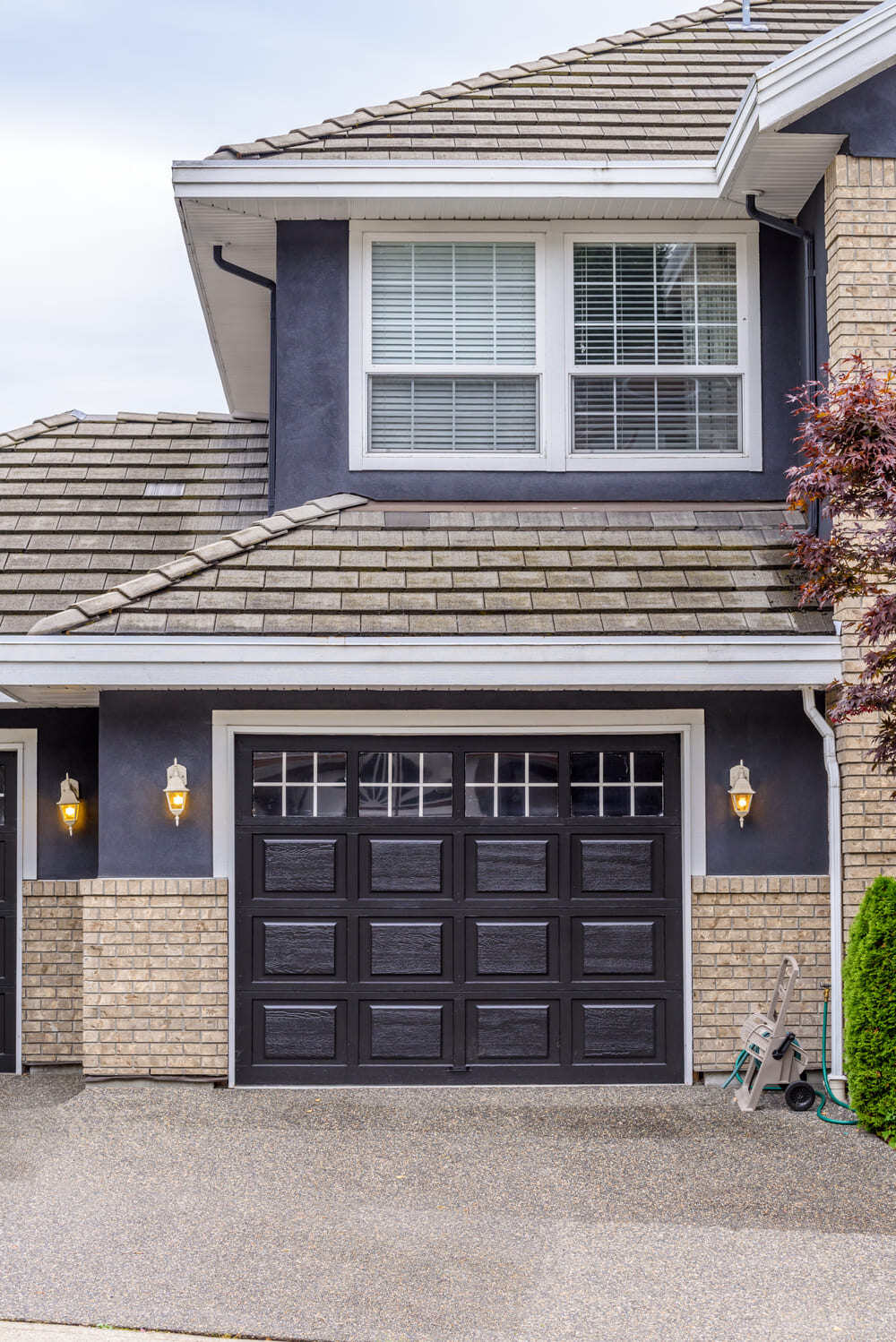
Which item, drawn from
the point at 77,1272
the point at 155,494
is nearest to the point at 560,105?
the point at 155,494

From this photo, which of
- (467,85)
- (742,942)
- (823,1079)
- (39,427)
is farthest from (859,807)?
(39,427)

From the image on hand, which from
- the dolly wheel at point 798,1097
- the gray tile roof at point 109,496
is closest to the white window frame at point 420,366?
the gray tile roof at point 109,496

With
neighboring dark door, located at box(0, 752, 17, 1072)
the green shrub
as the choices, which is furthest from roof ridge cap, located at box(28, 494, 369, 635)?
the green shrub

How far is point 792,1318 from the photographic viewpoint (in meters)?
4.72

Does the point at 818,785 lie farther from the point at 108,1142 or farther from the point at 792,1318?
the point at 108,1142

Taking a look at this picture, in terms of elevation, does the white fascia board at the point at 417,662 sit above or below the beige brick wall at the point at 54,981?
above

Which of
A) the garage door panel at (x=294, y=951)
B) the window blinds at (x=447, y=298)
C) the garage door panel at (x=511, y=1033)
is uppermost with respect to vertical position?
the window blinds at (x=447, y=298)

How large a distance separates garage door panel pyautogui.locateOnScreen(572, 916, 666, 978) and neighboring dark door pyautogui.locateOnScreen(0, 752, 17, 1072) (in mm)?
4004

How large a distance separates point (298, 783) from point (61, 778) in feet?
6.58

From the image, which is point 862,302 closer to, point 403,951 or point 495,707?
point 495,707

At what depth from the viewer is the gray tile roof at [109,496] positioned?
907 cm

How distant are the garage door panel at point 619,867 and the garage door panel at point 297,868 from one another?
153cm

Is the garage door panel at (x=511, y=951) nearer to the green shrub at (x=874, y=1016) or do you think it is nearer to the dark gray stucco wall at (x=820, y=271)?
the green shrub at (x=874, y=1016)

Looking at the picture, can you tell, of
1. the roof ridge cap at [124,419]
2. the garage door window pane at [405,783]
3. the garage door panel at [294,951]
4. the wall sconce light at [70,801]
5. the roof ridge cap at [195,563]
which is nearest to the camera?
the roof ridge cap at [195,563]
